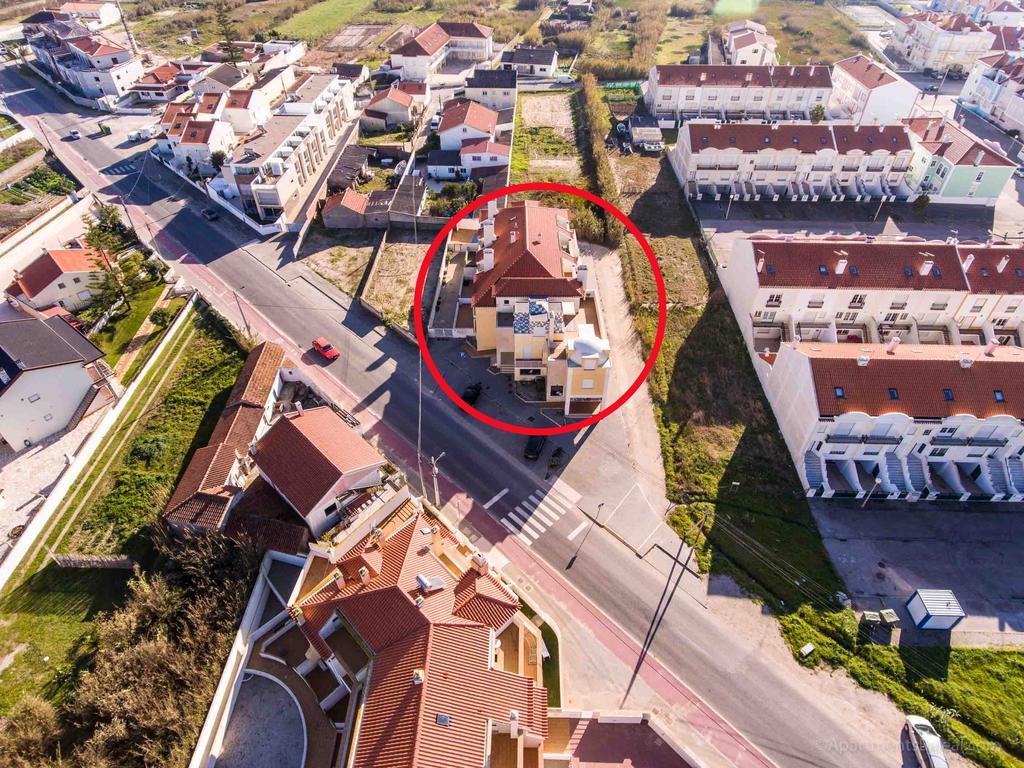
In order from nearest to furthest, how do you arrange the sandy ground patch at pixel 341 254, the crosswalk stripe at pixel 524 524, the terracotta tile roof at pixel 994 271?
1. the crosswalk stripe at pixel 524 524
2. the terracotta tile roof at pixel 994 271
3. the sandy ground patch at pixel 341 254

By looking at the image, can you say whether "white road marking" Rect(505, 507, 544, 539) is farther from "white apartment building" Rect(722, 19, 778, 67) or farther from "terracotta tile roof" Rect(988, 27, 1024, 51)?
"terracotta tile roof" Rect(988, 27, 1024, 51)

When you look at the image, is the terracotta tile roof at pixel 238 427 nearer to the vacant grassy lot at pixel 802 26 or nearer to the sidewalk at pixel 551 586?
the sidewalk at pixel 551 586

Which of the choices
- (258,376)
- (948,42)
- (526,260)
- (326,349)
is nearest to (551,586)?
(526,260)

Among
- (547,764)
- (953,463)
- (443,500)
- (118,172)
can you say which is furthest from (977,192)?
(118,172)

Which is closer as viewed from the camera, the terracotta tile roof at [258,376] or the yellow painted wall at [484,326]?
the terracotta tile roof at [258,376]

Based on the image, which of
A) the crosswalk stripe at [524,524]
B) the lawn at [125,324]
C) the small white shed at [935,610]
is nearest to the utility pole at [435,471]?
the crosswalk stripe at [524,524]

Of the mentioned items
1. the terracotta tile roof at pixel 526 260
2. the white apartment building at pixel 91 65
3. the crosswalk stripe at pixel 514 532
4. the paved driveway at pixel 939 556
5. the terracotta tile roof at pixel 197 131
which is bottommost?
the paved driveway at pixel 939 556

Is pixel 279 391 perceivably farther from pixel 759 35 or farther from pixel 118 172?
pixel 759 35
